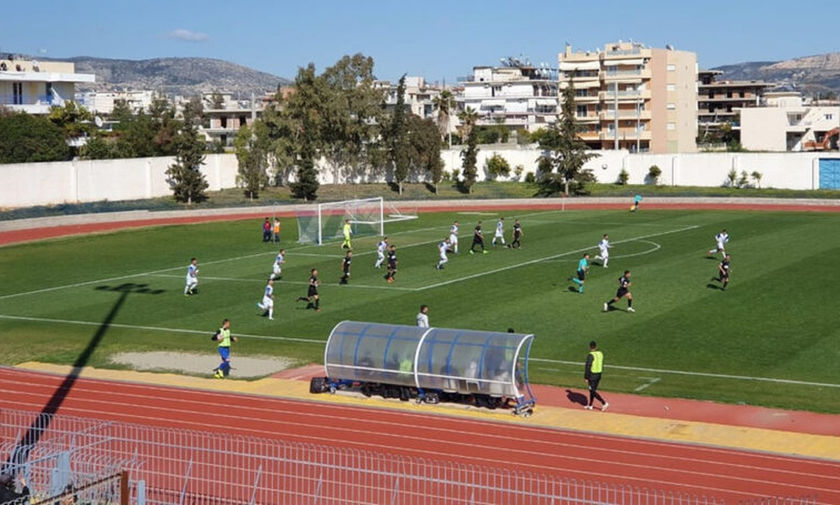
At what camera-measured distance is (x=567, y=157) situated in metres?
91.4

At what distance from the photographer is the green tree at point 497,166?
3952 inches

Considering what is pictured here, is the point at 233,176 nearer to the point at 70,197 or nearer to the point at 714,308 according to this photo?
the point at 70,197

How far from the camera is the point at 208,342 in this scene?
112 ft

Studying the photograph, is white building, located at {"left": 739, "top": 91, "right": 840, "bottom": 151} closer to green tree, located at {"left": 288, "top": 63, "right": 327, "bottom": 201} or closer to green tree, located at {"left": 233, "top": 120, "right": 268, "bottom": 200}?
green tree, located at {"left": 288, "top": 63, "right": 327, "bottom": 201}

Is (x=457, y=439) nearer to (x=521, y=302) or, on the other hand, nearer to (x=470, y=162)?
(x=521, y=302)

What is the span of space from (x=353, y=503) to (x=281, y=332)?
18145 mm

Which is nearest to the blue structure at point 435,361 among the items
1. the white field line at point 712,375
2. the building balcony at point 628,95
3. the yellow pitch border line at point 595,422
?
the yellow pitch border line at point 595,422

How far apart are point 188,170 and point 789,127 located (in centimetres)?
7736

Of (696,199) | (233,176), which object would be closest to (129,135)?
(233,176)

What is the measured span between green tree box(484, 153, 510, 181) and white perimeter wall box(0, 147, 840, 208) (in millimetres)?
650

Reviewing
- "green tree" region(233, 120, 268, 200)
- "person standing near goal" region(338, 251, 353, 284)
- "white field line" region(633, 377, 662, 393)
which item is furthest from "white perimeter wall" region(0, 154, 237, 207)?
"white field line" region(633, 377, 662, 393)

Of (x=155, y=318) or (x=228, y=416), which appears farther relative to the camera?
(x=155, y=318)

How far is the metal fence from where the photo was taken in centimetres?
1772

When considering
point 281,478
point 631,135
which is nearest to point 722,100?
point 631,135
